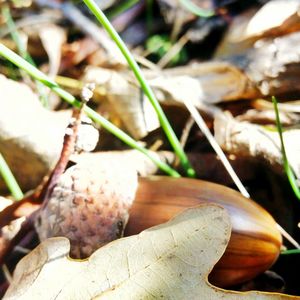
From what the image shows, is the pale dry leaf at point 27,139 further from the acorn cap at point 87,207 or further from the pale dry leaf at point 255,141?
the pale dry leaf at point 255,141

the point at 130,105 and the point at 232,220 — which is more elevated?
the point at 130,105

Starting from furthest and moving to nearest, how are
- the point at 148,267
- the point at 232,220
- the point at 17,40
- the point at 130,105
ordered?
the point at 17,40, the point at 130,105, the point at 232,220, the point at 148,267

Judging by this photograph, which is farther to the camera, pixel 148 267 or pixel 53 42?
pixel 53 42

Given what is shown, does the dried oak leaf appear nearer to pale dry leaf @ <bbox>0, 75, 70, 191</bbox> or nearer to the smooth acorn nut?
the smooth acorn nut

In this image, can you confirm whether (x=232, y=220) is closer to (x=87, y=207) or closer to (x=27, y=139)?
(x=87, y=207)

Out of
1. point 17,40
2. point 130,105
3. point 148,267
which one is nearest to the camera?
point 148,267

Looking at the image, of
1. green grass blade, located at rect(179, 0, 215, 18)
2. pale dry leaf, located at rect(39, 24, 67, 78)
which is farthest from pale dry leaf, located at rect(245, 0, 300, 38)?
Result: pale dry leaf, located at rect(39, 24, 67, 78)

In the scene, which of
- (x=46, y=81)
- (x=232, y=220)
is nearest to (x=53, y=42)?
(x=46, y=81)
